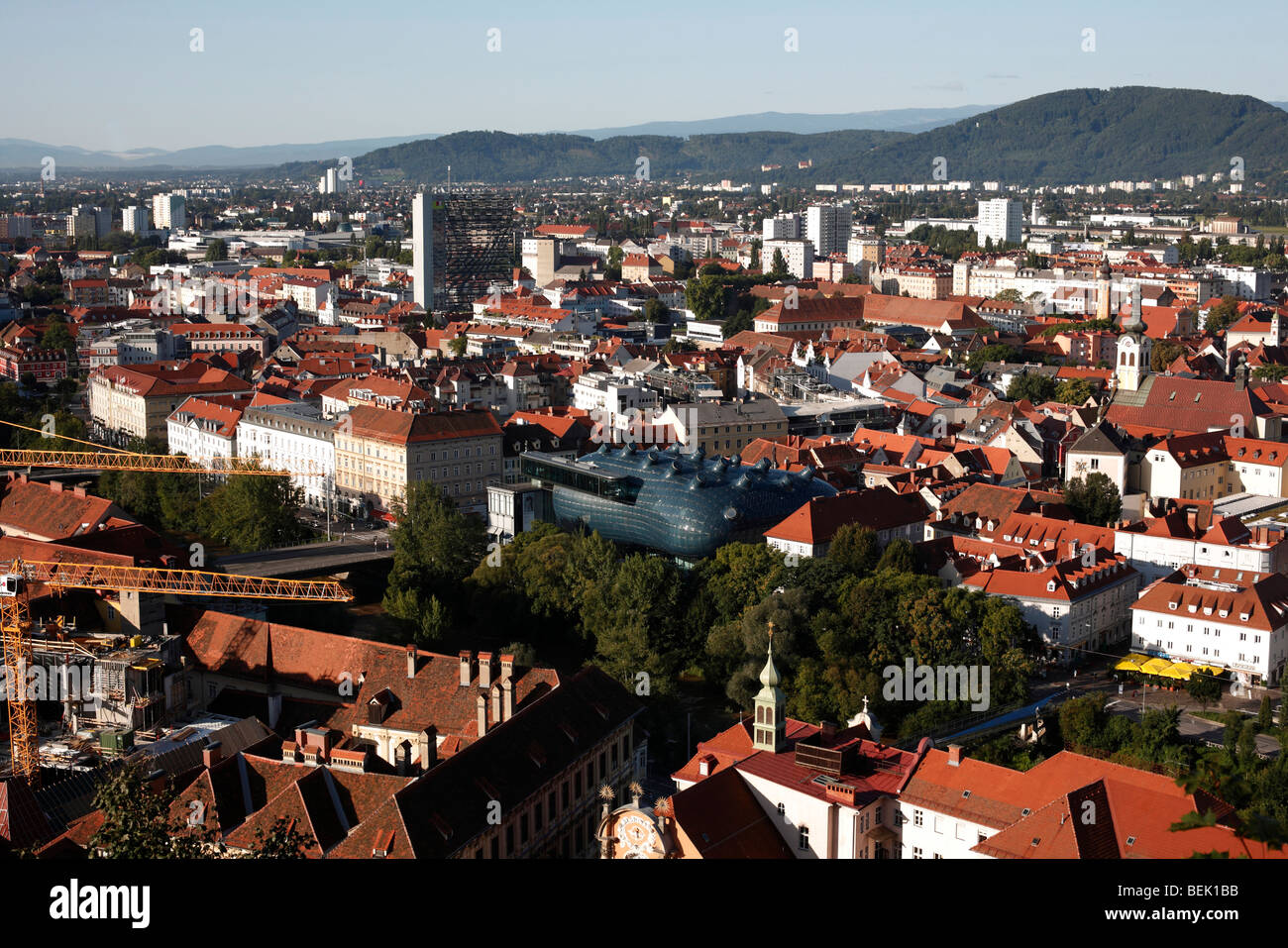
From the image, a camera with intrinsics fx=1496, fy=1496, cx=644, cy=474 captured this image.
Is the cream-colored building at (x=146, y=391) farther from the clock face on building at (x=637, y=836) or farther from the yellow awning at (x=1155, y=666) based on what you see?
the clock face on building at (x=637, y=836)

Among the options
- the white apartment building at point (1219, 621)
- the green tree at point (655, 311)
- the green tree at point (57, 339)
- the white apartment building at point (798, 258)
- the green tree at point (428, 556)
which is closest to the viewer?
the white apartment building at point (1219, 621)

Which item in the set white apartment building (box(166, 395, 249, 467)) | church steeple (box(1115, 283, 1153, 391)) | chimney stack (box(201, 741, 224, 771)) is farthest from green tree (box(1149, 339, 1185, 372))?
chimney stack (box(201, 741, 224, 771))

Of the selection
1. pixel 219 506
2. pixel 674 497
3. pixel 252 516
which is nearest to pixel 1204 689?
pixel 674 497

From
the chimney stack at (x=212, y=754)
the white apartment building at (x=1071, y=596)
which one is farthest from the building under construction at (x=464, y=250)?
the chimney stack at (x=212, y=754)

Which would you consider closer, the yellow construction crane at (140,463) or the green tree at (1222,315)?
the yellow construction crane at (140,463)

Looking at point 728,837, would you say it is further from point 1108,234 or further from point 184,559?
point 1108,234

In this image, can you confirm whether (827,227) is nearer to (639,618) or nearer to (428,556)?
(428,556)
